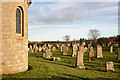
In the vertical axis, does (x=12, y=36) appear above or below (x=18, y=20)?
below

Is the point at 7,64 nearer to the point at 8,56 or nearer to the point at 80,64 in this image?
the point at 8,56

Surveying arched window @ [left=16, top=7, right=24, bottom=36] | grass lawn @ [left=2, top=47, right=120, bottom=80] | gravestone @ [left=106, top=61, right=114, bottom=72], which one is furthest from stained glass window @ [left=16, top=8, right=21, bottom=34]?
gravestone @ [left=106, top=61, right=114, bottom=72]

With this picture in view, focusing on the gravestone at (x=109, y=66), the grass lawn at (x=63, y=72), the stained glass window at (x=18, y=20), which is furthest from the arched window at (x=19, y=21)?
the gravestone at (x=109, y=66)

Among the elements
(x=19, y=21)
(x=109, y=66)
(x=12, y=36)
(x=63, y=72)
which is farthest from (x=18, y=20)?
(x=109, y=66)

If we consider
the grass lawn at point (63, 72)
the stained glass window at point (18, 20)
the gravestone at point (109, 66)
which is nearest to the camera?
the grass lawn at point (63, 72)

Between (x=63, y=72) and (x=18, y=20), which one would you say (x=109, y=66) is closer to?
(x=63, y=72)

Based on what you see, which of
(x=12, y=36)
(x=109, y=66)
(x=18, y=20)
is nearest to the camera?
(x=12, y=36)

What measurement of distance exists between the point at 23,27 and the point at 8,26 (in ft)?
5.07

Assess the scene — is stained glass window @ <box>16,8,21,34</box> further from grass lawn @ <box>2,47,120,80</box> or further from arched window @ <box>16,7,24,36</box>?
grass lawn @ <box>2,47,120,80</box>

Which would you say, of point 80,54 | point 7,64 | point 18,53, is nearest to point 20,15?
point 18,53

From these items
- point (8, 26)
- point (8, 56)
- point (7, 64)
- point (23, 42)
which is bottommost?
point (7, 64)

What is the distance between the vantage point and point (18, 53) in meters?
10.3

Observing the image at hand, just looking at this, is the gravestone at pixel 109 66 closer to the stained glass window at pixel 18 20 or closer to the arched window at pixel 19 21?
the arched window at pixel 19 21

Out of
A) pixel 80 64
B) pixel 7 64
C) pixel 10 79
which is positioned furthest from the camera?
pixel 80 64
